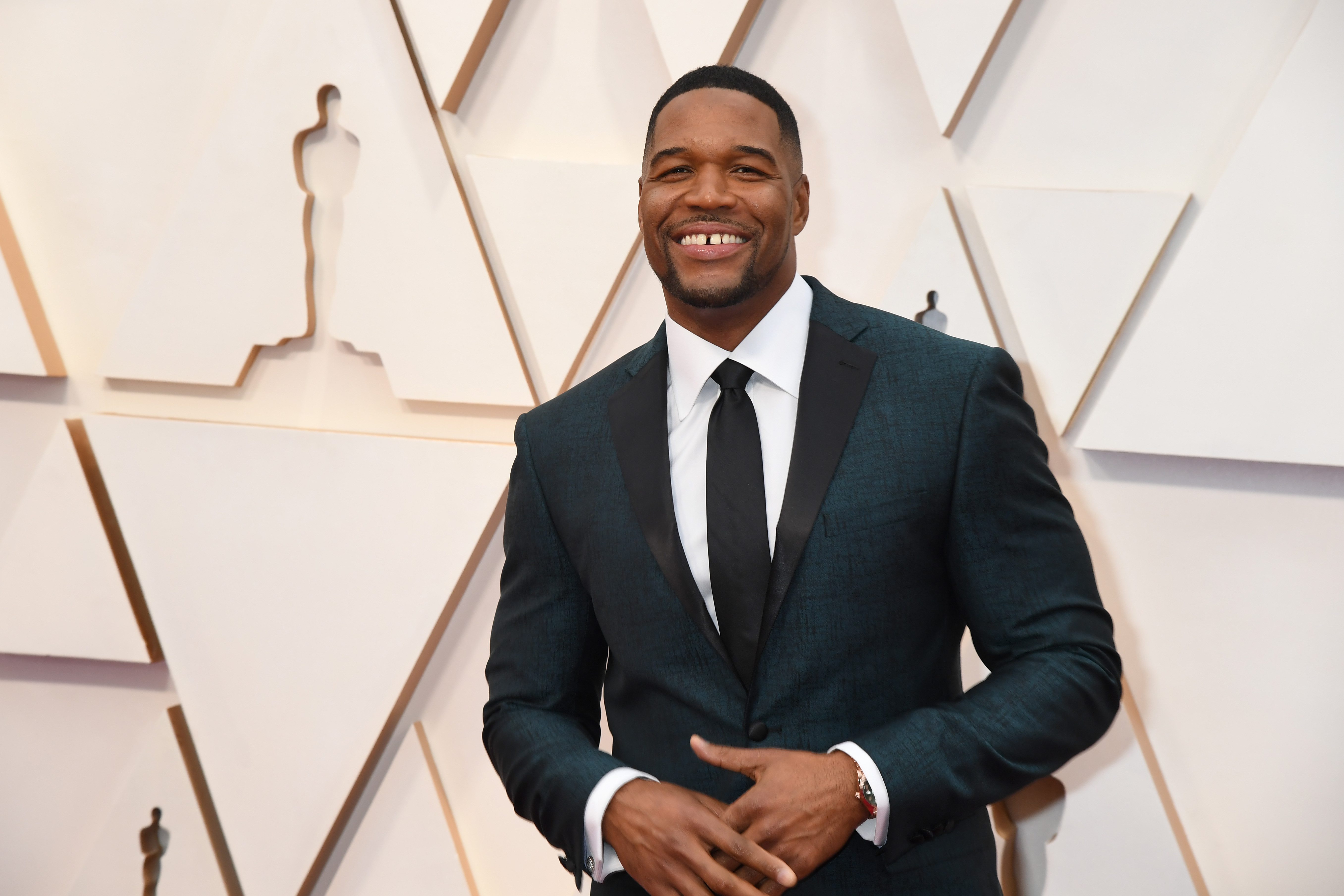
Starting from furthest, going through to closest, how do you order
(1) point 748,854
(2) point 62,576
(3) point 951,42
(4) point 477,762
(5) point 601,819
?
(2) point 62,576, (4) point 477,762, (3) point 951,42, (5) point 601,819, (1) point 748,854

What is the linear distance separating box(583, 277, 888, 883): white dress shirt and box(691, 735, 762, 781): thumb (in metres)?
0.11

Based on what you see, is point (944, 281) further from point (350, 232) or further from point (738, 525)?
point (350, 232)

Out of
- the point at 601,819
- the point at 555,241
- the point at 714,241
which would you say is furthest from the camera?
the point at 555,241

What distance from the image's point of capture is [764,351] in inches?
40.5

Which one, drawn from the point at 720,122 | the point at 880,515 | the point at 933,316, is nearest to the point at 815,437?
the point at 880,515

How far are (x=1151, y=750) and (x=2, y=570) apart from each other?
79.6 inches

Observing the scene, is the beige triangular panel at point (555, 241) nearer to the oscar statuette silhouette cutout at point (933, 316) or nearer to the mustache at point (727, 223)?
the oscar statuette silhouette cutout at point (933, 316)

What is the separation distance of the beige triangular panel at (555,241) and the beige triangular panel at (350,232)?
0.05 m

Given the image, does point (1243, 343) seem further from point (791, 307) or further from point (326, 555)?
point (326, 555)

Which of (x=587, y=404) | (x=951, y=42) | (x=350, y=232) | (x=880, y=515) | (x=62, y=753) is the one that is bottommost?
(x=880, y=515)

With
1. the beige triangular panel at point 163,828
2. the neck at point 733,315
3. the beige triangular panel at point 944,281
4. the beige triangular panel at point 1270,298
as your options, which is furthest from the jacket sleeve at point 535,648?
the beige triangular panel at point 163,828

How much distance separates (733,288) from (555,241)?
2.28 feet

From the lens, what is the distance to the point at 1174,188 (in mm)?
1415

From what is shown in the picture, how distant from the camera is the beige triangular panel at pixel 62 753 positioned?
74.9 inches
